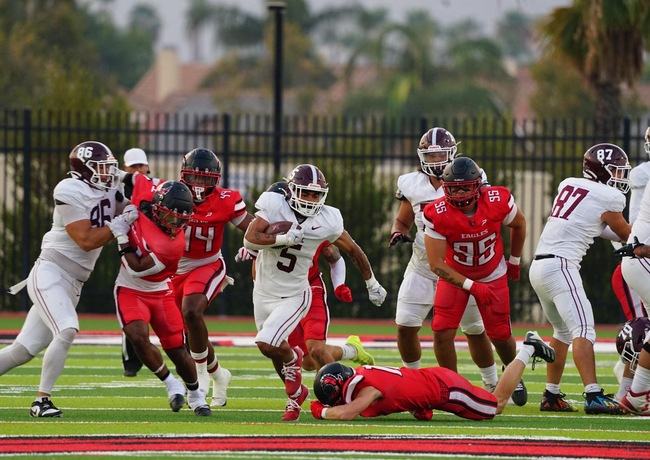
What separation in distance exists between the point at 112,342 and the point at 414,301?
211 inches

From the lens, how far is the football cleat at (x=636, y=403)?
935 cm

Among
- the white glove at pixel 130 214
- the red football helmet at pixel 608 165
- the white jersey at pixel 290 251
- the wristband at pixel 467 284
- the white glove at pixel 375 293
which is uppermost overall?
the red football helmet at pixel 608 165

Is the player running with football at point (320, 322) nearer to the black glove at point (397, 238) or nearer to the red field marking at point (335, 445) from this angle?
the black glove at point (397, 238)

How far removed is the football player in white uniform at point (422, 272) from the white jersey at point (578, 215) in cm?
81

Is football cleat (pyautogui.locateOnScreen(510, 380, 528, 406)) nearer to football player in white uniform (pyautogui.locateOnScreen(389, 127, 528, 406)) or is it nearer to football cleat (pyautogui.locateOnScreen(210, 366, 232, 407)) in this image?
football player in white uniform (pyautogui.locateOnScreen(389, 127, 528, 406))

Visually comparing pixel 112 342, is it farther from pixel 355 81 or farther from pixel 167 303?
pixel 355 81

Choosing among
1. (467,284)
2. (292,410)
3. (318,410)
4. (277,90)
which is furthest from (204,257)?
(277,90)

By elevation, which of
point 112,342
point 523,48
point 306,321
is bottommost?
point 112,342

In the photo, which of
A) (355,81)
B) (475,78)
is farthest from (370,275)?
(355,81)

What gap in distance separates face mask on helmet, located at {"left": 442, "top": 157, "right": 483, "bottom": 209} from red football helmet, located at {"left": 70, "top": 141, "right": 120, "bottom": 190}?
2264mm

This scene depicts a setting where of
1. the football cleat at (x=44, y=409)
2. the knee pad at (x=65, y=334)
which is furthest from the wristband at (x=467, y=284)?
the football cleat at (x=44, y=409)

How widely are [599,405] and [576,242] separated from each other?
1.19 meters

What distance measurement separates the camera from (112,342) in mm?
14875

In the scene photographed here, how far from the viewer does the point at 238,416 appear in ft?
29.9
